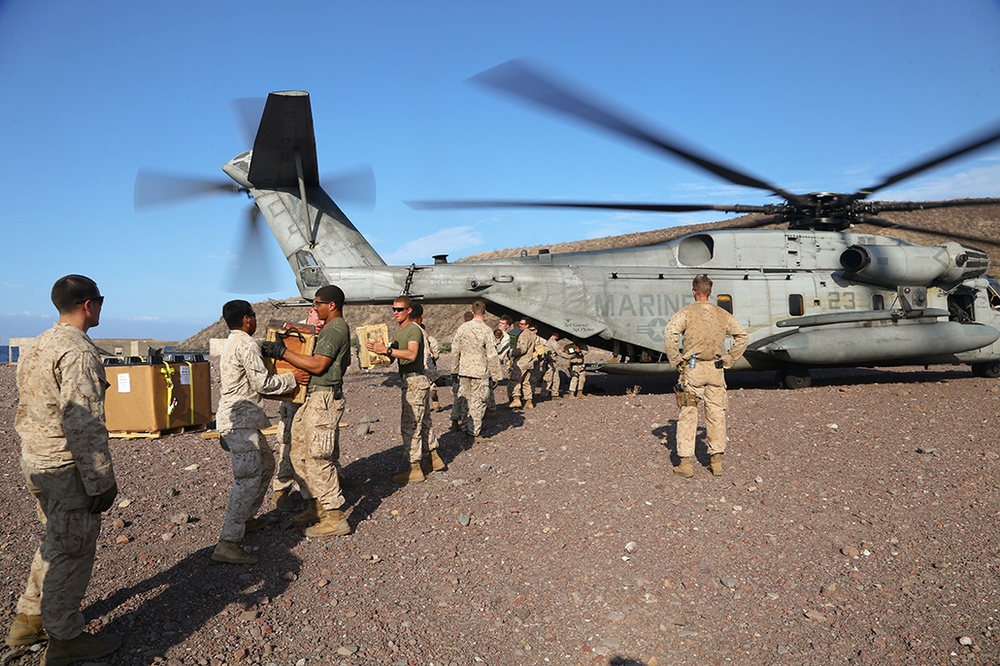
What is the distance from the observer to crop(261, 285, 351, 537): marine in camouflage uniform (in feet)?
17.2

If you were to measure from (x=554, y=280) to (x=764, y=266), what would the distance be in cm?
424

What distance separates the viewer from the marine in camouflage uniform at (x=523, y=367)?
1130 centimetres

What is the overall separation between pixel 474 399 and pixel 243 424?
3.85 metres

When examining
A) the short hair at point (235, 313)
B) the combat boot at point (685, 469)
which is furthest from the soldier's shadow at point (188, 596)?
the combat boot at point (685, 469)

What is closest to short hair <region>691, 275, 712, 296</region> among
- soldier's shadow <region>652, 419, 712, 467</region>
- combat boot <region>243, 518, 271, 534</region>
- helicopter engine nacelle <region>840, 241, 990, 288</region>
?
soldier's shadow <region>652, 419, 712, 467</region>

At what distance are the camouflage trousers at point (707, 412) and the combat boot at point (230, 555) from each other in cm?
401

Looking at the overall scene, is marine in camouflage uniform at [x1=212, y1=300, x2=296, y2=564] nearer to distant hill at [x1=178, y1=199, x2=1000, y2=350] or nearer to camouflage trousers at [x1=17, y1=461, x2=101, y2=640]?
camouflage trousers at [x1=17, y1=461, x2=101, y2=640]

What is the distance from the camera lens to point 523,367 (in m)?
11.4

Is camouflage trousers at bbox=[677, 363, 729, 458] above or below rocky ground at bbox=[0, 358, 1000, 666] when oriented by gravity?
above

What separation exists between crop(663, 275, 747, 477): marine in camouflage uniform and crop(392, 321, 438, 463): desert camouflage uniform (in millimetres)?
2618

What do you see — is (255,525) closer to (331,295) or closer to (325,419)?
(325,419)

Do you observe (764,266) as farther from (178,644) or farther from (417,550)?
(178,644)

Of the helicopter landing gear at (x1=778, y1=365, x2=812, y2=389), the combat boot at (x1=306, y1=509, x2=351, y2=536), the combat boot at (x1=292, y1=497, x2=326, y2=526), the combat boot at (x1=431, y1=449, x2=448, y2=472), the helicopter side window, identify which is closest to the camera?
the combat boot at (x1=306, y1=509, x2=351, y2=536)

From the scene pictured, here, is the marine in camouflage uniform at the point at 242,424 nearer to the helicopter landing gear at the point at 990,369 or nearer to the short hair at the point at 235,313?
the short hair at the point at 235,313
